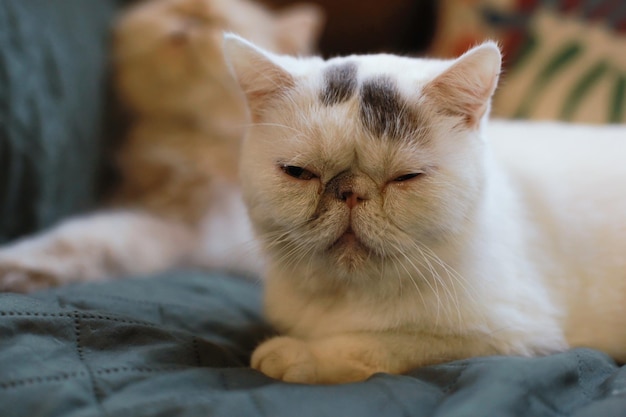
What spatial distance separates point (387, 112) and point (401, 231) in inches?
7.2

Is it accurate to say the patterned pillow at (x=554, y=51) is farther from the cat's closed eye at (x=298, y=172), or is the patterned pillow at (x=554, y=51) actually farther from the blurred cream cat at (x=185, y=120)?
the cat's closed eye at (x=298, y=172)

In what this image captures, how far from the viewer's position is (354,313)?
0.97m

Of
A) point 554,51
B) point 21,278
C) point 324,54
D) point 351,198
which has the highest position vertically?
point 554,51

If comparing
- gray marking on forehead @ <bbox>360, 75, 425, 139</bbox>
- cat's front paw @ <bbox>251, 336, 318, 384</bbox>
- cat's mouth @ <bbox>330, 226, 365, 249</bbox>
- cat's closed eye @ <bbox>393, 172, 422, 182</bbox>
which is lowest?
cat's front paw @ <bbox>251, 336, 318, 384</bbox>

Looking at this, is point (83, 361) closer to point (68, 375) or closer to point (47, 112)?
point (68, 375)

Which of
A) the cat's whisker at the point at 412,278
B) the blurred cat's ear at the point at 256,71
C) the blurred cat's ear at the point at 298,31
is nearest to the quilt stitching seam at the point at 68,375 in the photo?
the cat's whisker at the point at 412,278

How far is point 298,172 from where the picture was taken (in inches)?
35.9

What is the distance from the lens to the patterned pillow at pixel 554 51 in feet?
5.44

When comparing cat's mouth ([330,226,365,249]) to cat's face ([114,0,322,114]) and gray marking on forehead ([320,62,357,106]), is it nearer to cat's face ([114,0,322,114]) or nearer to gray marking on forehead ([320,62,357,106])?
gray marking on forehead ([320,62,357,106])

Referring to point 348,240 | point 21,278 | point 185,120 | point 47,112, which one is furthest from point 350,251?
→ point 185,120

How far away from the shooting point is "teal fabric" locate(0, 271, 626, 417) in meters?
0.75

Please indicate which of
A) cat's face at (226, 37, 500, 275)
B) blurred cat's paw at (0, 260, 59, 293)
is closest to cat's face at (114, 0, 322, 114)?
blurred cat's paw at (0, 260, 59, 293)

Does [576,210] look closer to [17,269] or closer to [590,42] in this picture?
[590,42]

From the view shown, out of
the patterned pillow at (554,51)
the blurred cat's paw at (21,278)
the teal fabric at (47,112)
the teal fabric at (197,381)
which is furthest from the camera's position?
the patterned pillow at (554,51)
